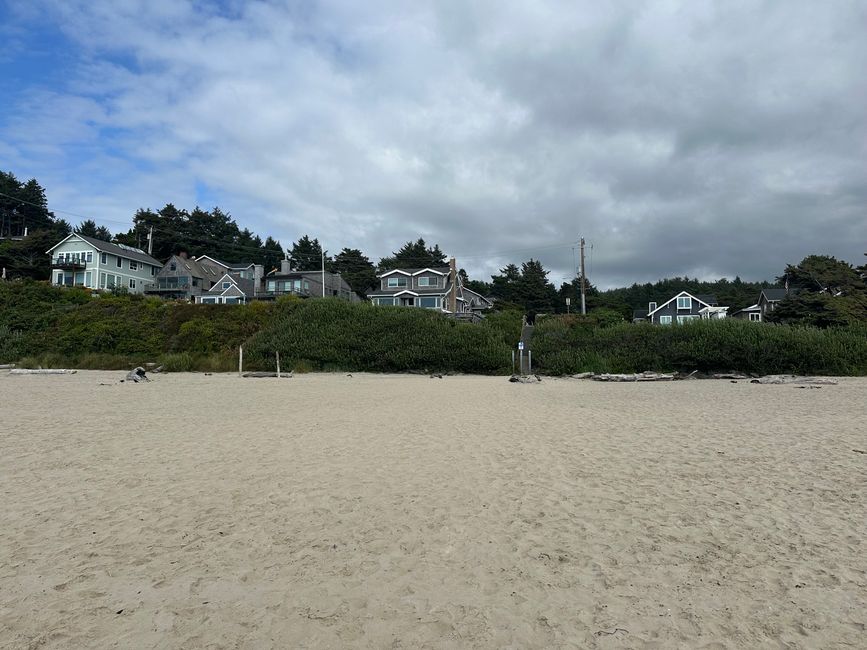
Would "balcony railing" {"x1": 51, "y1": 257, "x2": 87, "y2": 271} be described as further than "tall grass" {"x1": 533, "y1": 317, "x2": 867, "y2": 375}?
Yes

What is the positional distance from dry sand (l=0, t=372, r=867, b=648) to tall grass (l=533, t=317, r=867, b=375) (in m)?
16.8

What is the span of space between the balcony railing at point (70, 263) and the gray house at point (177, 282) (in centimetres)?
733

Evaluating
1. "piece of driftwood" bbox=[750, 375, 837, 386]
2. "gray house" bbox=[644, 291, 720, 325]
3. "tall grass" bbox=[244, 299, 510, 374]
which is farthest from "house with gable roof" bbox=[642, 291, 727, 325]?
"tall grass" bbox=[244, 299, 510, 374]

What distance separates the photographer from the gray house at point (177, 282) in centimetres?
6006

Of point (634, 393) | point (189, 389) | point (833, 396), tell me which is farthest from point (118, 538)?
point (833, 396)

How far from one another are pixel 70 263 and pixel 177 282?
10.6 meters

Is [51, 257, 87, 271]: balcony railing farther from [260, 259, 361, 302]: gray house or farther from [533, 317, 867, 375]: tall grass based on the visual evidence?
[533, 317, 867, 375]: tall grass

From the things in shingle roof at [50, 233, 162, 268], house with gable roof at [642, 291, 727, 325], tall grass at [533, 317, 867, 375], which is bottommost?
tall grass at [533, 317, 867, 375]

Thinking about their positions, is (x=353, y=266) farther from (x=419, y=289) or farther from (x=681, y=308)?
(x=681, y=308)

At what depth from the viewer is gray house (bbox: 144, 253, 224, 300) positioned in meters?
60.1

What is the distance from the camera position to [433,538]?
14.0 feet

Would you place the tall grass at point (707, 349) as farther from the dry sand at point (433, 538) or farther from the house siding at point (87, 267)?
the house siding at point (87, 267)

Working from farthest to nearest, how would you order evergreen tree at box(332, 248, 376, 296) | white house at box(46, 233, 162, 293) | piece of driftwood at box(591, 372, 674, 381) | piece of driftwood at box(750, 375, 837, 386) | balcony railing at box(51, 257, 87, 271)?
1. evergreen tree at box(332, 248, 376, 296)
2. white house at box(46, 233, 162, 293)
3. balcony railing at box(51, 257, 87, 271)
4. piece of driftwood at box(591, 372, 674, 381)
5. piece of driftwood at box(750, 375, 837, 386)

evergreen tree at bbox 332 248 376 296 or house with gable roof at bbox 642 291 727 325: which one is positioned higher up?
evergreen tree at bbox 332 248 376 296
